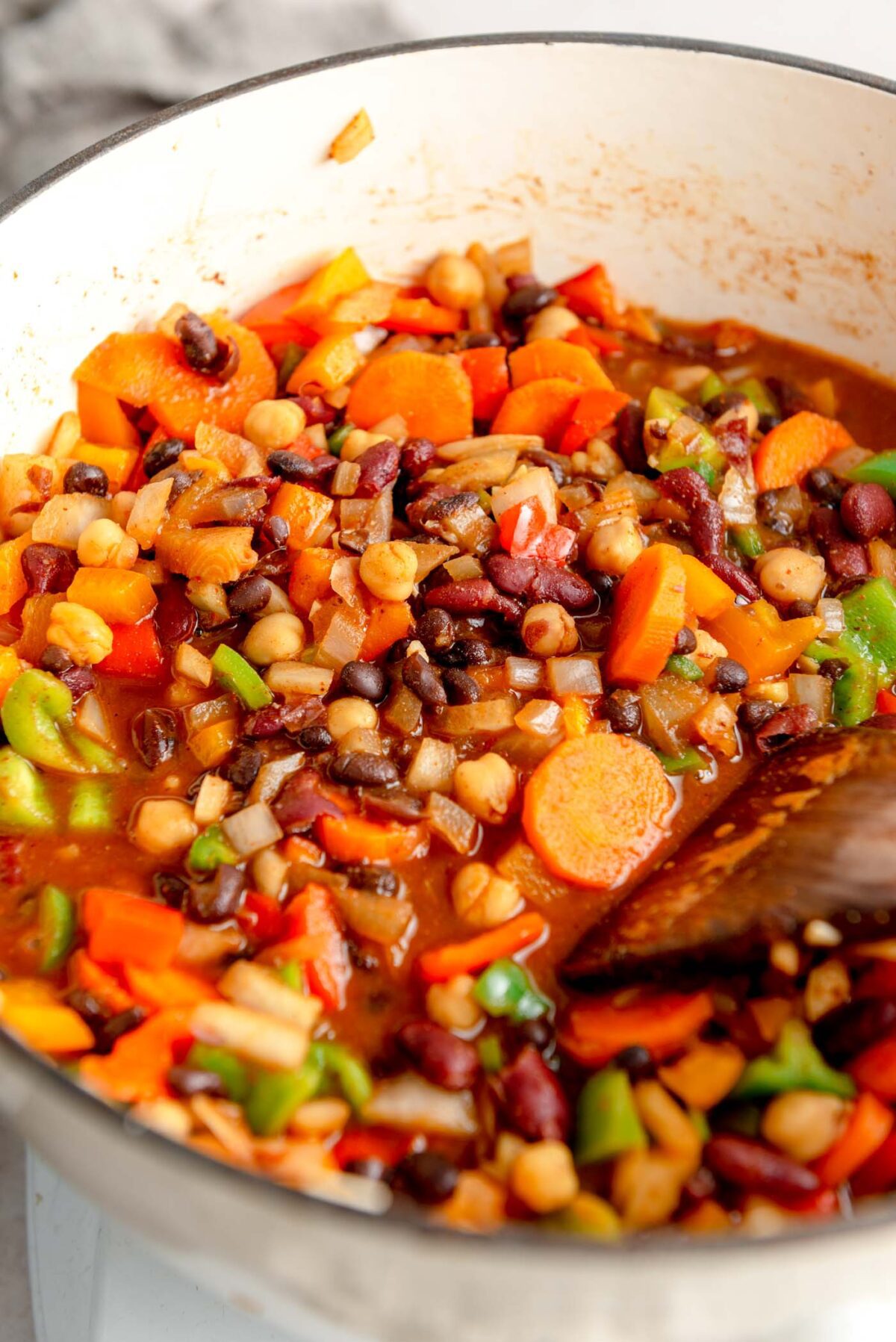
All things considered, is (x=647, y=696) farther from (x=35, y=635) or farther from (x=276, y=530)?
(x=35, y=635)

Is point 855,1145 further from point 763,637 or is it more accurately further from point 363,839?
point 763,637

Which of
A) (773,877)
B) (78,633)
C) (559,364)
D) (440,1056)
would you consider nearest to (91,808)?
(78,633)

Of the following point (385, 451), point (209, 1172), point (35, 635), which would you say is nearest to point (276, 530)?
point (385, 451)

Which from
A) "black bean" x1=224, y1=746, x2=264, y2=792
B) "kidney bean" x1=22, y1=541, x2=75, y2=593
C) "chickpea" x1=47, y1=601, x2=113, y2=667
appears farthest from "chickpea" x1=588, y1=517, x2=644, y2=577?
"kidney bean" x1=22, y1=541, x2=75, y2=593

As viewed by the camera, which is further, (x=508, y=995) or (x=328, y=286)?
(x=328, y=286)

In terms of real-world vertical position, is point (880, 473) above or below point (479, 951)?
above

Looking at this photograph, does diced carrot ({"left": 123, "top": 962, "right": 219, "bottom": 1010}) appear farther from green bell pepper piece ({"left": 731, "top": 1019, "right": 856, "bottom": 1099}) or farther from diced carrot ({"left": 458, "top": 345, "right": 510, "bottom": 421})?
diced carrot ({"left": 458, "top": 345, "right": 510, "bottom": 421})
